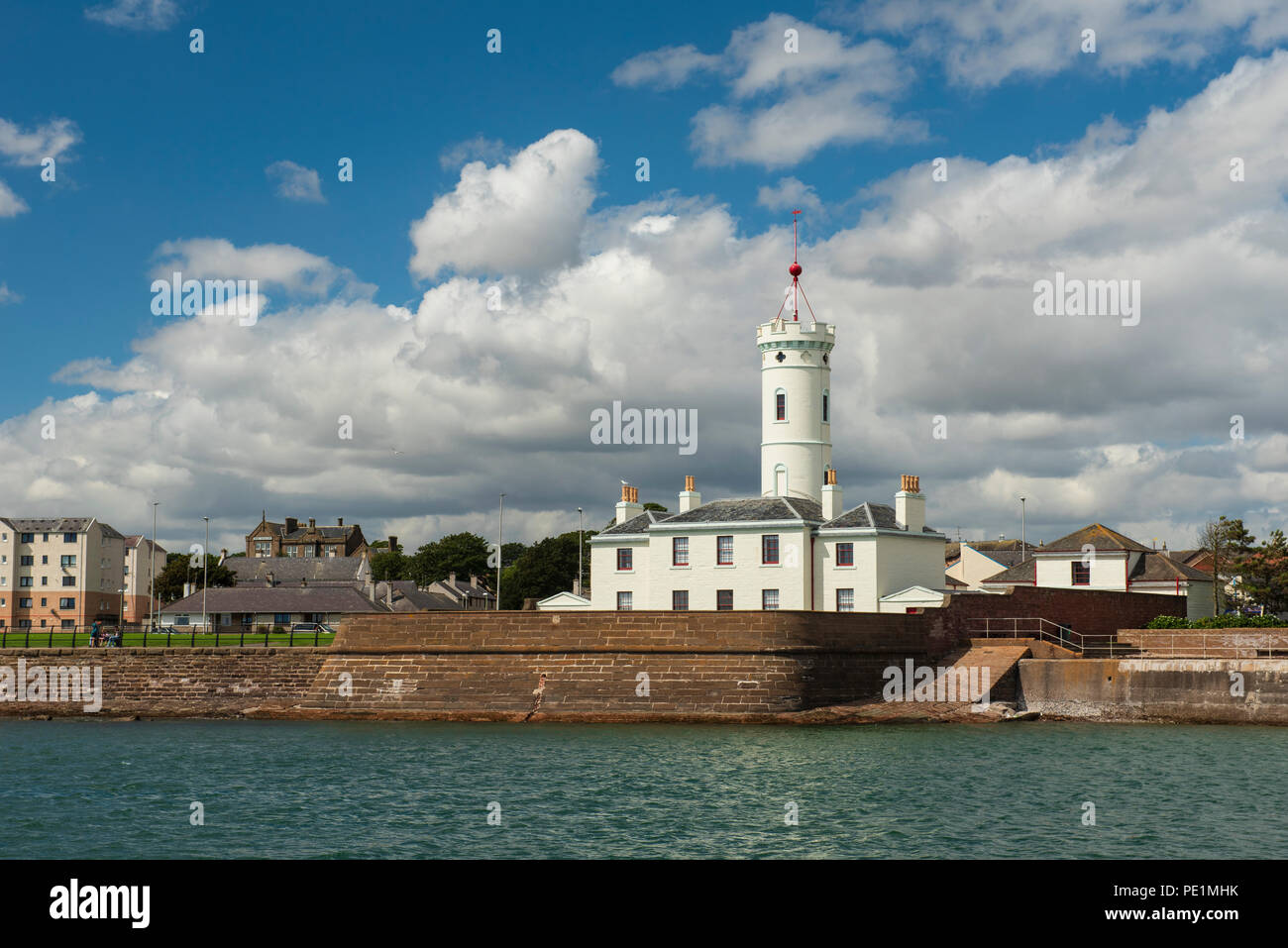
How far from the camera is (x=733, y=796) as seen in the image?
73.9ft

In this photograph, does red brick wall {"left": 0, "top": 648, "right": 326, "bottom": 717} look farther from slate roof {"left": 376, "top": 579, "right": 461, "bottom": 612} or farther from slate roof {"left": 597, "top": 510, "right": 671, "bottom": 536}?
slate roof {"left": 376, "top": 579, "right": 461, "bottom": 612}

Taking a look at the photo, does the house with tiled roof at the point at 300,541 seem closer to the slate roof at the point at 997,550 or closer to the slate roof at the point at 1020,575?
the slate roof at the point at 997,550

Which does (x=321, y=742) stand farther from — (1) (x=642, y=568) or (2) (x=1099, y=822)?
(2) (x=1099, y=822)

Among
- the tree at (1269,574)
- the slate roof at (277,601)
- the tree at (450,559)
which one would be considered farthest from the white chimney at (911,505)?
the tree at (450,559)

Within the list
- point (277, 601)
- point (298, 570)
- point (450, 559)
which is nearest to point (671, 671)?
point (277, 601)

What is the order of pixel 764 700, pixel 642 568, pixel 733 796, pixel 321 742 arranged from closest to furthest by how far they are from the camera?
1. pixel 733 796
2. pixel 321 742
3. pixel 764 700
4. pixel 642 568

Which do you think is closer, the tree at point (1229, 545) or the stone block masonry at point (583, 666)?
the stone block masonry at point (583, 666)

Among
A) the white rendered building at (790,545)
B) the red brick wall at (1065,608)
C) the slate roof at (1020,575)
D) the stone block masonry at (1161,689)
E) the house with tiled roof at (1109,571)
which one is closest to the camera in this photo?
the stone block masonry at (1161,689)

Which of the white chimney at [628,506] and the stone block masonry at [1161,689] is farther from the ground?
the white chimney at [628,506]

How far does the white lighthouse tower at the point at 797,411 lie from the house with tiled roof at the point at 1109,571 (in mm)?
8409

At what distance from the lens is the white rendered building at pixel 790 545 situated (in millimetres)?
43156
